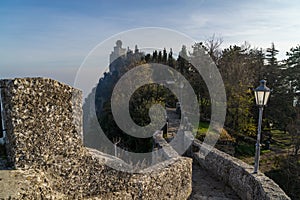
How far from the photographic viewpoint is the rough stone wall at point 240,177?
560 cm

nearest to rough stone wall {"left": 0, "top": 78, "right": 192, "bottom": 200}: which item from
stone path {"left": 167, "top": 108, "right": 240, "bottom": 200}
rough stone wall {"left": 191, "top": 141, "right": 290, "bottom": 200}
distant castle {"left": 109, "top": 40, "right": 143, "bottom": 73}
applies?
rough stone wall {"left": 191, "top": 141, "right": 290, "bottom": 200}

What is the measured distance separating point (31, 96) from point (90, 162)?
1.52m

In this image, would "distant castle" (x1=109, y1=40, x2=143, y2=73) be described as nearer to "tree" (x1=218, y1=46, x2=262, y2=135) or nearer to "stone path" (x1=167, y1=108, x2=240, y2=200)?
"tree" (x1=218, y1=46, x2=262, y2=135)

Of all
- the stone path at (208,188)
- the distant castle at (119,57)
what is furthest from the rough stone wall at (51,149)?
the distant castle at (119,57)

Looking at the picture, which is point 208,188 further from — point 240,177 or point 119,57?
point 119,57

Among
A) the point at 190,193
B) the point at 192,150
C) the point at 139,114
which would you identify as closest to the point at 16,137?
the point at 190,193

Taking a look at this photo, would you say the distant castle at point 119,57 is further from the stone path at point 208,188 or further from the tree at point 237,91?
the stone path at point 208,188

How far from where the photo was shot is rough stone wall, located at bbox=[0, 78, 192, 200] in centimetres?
332

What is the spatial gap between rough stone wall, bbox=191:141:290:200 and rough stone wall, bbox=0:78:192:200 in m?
3.39

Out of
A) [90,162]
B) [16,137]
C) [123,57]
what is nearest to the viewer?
[16,137]

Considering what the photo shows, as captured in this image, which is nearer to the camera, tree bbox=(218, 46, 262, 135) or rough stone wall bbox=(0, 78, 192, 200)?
rough stone wall bbox=(0, 78, 192, 200)

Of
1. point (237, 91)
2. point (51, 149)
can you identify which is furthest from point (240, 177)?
point (237, 91)

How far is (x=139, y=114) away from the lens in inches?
754

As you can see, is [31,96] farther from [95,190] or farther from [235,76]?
[235,76]
